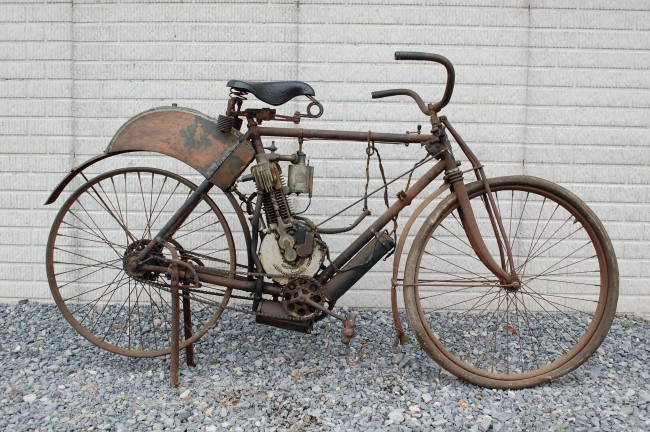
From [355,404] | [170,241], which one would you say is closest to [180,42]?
[170,241]

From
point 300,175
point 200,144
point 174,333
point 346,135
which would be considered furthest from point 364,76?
point 174,333

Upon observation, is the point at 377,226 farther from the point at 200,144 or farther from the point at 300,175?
the point at 200,144

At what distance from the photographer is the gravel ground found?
2908mm

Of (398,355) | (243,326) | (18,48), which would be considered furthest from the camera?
(18,48)

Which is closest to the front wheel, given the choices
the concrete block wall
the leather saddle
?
the concrete block wall

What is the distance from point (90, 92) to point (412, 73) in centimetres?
221

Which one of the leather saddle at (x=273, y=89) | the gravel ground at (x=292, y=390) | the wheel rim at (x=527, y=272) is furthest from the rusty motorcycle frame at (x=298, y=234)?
the wheel rim at (x=527, y=272)

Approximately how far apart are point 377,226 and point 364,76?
1.38 meters

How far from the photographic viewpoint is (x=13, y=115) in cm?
438

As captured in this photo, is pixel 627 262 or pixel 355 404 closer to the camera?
pixel 355 404

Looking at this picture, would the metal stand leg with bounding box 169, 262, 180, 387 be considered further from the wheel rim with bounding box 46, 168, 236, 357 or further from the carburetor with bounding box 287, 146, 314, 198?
the wheel rim with bounding box 46, 168, 236, 357

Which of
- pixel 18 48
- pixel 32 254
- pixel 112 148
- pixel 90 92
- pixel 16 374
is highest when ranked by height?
pixel 18 48

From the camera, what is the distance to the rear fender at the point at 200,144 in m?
3.26

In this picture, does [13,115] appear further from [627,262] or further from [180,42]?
[627,262]
